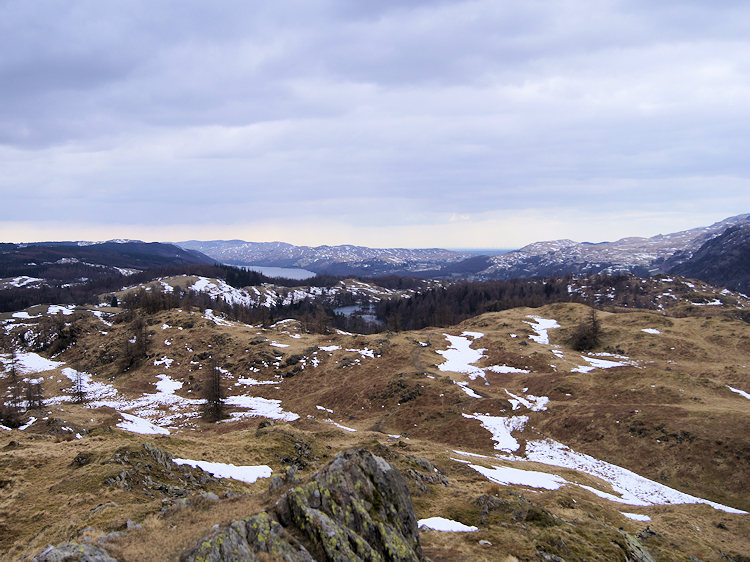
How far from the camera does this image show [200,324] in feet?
284

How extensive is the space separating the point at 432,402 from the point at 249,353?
40365mm

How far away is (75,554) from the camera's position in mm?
8688

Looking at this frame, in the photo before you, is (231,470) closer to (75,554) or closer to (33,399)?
(75,554)

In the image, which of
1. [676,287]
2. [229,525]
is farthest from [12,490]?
[676,287]

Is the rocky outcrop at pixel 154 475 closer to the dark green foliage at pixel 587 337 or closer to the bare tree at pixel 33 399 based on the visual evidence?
the bare tree at pixel 33 399

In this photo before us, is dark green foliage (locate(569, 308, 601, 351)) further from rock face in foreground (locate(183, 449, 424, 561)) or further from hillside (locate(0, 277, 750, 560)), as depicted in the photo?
rock face in foreground (locate(183, 449, 424, 561))

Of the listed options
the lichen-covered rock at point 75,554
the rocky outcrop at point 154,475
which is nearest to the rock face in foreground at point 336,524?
the lichen-covered rock at point 75,554

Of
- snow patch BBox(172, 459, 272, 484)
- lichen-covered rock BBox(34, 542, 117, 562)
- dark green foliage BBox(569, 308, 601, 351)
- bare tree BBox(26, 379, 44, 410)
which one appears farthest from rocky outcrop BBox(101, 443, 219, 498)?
dark green foliage BBox(569, 308, 601, 351)

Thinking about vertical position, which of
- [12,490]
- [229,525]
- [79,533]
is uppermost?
[229,525]

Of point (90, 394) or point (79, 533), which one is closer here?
point (79, 533)

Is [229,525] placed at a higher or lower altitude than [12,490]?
higher

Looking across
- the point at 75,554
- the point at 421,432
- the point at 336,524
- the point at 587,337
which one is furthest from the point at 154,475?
the point at 587,337

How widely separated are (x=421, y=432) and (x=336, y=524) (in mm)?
34918

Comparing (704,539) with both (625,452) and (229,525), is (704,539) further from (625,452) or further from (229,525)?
(229,525)
